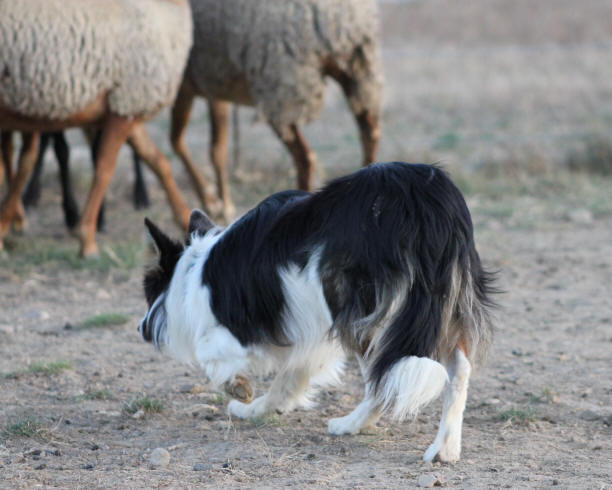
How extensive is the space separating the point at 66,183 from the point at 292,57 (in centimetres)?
244

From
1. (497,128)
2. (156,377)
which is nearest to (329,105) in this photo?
(497,128)

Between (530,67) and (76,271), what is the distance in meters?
21.6

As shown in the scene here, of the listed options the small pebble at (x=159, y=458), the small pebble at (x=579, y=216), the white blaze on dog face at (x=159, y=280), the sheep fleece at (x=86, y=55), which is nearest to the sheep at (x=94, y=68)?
the sheep fleece at (x=86, y=55)

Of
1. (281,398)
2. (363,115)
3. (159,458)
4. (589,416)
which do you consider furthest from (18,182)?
(589,416)

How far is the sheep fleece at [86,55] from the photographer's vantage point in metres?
6.55

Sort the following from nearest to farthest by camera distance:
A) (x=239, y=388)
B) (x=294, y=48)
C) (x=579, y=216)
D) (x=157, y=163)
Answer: (x=239, y=388) < (x=157, y=163) < (x=294, y=48) < (x=579, y=216)

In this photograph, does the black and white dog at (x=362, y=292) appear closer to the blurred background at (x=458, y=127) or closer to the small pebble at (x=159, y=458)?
the small pebble at (x=159, y=458)

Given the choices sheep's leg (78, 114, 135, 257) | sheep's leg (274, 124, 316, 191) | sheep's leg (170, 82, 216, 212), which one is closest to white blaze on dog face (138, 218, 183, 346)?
sheep's leg (78, 114, 135, 257)

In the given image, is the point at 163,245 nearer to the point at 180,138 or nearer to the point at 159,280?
the point at 159,280

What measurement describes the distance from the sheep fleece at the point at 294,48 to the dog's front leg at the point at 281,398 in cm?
423

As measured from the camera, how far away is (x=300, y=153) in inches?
330

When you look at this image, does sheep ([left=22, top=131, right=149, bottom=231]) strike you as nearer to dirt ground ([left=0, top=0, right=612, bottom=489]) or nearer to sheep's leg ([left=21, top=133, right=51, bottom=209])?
sheep's leg ([left=21, top=133, right=51, bottom=209])

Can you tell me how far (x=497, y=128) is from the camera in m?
15.5

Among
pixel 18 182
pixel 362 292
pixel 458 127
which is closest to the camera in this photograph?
pixel 362 292
